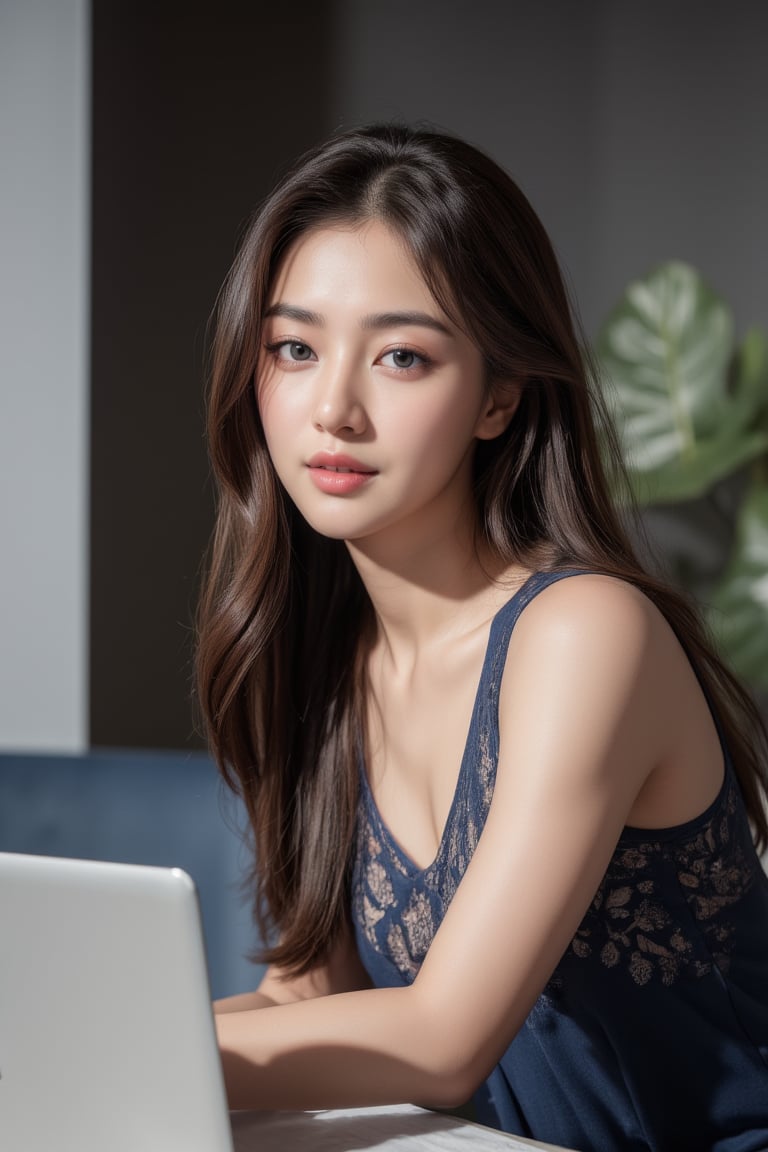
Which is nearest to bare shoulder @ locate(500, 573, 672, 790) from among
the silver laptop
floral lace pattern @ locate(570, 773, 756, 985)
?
floral lace pattern @ locate(570, 773, 756, 985)

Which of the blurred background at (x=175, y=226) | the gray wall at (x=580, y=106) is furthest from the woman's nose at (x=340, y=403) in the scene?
the gray wall at (x=580, y=106)

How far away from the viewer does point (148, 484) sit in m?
2.48

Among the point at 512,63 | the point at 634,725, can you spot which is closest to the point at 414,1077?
the point at 634,725

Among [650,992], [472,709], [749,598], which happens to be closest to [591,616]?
[472,709]

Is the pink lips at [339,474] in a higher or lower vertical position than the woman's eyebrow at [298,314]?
lower

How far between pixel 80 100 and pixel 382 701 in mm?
1422

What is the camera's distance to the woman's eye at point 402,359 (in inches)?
41.3

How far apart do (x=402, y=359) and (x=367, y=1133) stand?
595 millimetres

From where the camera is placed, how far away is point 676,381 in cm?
281

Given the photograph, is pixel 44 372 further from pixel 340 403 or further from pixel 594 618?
pixel 594 618

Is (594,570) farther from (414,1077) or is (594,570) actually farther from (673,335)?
(673,335)

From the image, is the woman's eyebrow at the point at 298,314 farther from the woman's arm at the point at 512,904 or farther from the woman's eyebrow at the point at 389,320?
the woman's arm at the point at 512,904

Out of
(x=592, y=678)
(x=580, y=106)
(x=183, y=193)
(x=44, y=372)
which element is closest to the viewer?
(x=592, y=678)

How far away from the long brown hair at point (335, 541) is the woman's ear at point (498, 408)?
0.01 meters
